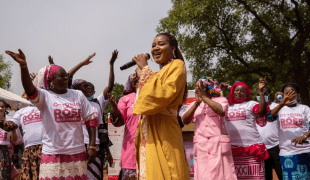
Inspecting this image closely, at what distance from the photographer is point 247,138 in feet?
18.4

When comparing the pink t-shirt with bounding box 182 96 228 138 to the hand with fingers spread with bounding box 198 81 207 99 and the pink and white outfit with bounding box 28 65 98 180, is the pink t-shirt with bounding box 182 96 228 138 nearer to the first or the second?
the hand with fingers spread with bounding box 198 81 207 99

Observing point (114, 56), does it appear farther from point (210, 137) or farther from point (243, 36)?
point (243, 36)

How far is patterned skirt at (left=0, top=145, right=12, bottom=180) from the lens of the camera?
6.10 metres

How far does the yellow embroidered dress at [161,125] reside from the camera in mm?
2711

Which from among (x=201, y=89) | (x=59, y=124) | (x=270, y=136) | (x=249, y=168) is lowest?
(x=249, y=168)

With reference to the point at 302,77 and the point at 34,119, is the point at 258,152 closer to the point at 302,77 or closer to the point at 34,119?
the point at 34,119

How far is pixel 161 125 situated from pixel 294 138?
4204 mm

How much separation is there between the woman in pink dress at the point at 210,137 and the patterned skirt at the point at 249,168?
66 centimetres

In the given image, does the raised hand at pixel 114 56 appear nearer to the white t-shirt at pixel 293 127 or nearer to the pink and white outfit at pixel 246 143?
the pink and white outfit at pixel 246 143

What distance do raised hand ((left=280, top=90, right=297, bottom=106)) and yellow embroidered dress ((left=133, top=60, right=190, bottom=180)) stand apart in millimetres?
3420

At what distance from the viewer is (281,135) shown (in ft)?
20.8

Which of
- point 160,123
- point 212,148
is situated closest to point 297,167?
point 212,148

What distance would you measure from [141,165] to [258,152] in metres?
3.28

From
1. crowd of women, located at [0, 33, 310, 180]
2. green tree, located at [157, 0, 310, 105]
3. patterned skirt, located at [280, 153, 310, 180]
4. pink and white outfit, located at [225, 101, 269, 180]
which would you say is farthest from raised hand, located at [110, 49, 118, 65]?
green tree, located at [157, 0, 310, 105]
